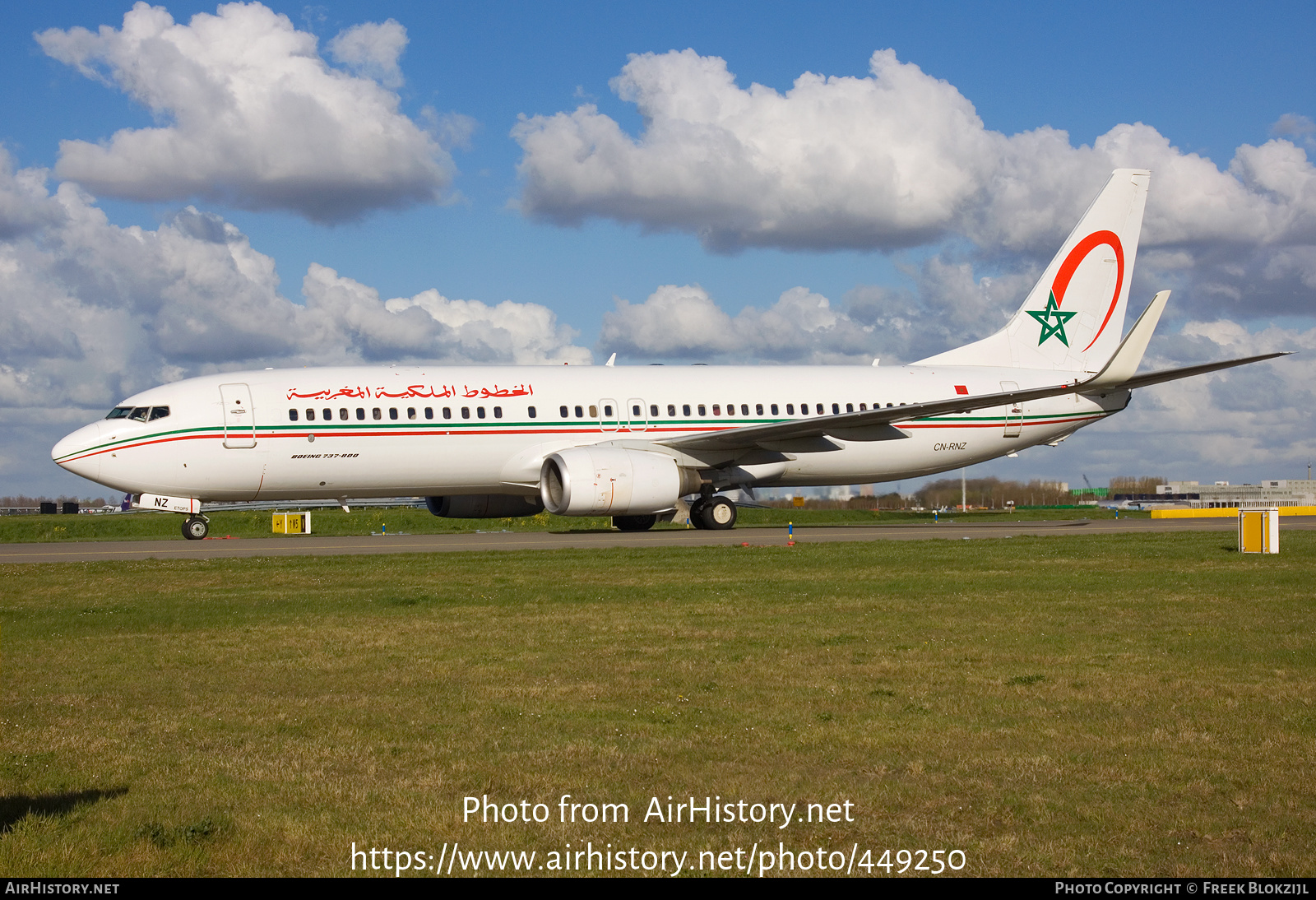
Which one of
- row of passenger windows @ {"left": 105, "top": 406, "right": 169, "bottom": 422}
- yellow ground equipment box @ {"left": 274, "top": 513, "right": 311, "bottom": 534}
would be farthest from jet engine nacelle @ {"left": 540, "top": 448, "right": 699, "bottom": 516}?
yellow ground equipment box @ {"left": 274, "top": 513, "right": 311, "bottom": 534}

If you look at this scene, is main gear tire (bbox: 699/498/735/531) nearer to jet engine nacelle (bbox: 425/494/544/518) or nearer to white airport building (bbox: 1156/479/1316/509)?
jet engine nacelle (bbox: 425/494/544/518)

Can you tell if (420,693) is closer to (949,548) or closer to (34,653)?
(34,653)

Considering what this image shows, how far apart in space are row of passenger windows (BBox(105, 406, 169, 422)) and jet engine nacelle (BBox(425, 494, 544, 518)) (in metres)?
7.29

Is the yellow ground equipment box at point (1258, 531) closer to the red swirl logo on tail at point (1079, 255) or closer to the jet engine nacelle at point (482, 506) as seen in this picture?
the red swirl logo on tail at point (1079, 255)

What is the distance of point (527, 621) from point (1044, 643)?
16.7 feet

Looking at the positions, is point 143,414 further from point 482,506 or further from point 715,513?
point 715,513

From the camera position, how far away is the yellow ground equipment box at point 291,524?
126ft

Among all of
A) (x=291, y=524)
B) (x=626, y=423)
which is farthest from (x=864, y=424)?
(x=291, y=524)

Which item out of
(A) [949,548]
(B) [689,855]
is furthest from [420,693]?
(A) [949,548]

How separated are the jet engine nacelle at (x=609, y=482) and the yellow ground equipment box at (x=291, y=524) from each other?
49.7 feet

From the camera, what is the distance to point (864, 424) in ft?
90.2

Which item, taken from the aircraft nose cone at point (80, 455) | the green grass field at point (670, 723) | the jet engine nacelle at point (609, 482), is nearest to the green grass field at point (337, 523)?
the jet engine nacelle at point (609, 482)

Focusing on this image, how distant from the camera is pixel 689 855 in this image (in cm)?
497

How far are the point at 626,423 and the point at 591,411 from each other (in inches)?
36.0
